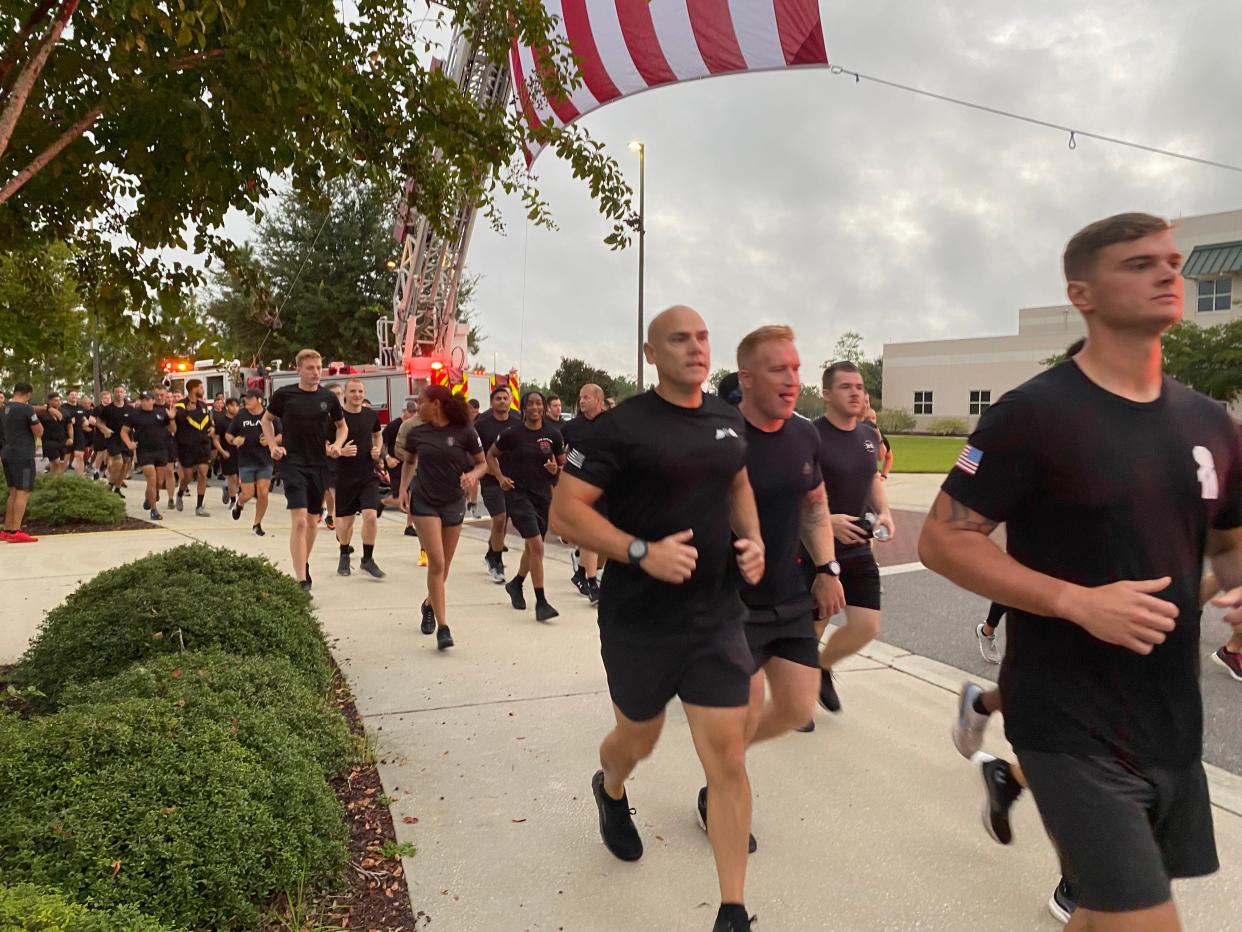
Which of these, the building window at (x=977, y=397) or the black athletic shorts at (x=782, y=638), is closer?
the black athletic shorts at (x=782, y=638)

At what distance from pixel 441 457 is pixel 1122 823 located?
5.38m

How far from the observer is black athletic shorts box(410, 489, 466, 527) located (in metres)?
6.34

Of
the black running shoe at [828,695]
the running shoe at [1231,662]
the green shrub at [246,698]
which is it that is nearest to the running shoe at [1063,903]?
the black running shoe at [828,695]

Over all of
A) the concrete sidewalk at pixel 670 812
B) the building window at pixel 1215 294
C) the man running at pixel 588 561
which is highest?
the building window at pixel 1215 294

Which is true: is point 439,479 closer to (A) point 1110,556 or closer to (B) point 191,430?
(A) point 1110,556

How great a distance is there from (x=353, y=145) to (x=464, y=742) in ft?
10.1

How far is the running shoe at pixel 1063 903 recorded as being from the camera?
267 cm

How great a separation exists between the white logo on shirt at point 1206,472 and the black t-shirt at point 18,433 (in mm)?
11344

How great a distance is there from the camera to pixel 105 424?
15.0 meters

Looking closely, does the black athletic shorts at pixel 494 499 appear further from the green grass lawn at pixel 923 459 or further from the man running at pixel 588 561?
the green grass lawn at pixel 923 459

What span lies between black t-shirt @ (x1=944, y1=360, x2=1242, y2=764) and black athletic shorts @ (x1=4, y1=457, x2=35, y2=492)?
1111 centimetres

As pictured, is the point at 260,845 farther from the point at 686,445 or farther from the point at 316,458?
the point at 316,458

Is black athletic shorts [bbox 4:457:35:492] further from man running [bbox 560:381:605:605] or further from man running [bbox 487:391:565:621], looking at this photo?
man running [bbox 560:381:605:605]

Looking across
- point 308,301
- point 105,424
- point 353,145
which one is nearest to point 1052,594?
point 353,145
